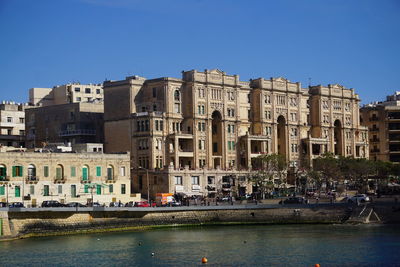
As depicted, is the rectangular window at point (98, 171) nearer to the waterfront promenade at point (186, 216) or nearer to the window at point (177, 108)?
the waterfront promenade at point (186, 216)

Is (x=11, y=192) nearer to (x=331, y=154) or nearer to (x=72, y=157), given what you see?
(x=72, y=157)

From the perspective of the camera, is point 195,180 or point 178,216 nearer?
point 178,216

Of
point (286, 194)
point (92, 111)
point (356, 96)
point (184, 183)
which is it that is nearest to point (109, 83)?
point (92, 111)

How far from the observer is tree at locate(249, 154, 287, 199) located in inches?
6078

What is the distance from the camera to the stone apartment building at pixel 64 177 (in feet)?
405

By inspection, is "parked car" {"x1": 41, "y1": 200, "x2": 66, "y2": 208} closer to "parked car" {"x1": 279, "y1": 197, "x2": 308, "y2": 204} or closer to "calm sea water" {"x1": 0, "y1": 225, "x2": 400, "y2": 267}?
"calm sea water" {"x1": 0, "y1": 225, "x2": 400, "y2": 267}

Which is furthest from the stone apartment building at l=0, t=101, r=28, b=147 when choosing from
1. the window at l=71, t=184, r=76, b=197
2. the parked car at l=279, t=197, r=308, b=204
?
the parked car at l=279, t=197, r=308, b=204

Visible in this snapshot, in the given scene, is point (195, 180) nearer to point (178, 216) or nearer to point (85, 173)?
point (85, 173)

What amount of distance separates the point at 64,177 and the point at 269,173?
46.2 meters

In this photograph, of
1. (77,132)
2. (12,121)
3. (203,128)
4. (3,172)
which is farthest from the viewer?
(12,121)

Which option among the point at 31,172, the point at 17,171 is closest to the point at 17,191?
the point at 17,171

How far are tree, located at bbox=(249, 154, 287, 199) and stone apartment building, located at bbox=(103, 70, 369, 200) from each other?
3.44 m

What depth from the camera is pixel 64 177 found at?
12975 centimetres

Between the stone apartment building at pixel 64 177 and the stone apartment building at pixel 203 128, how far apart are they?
20.1 ft
